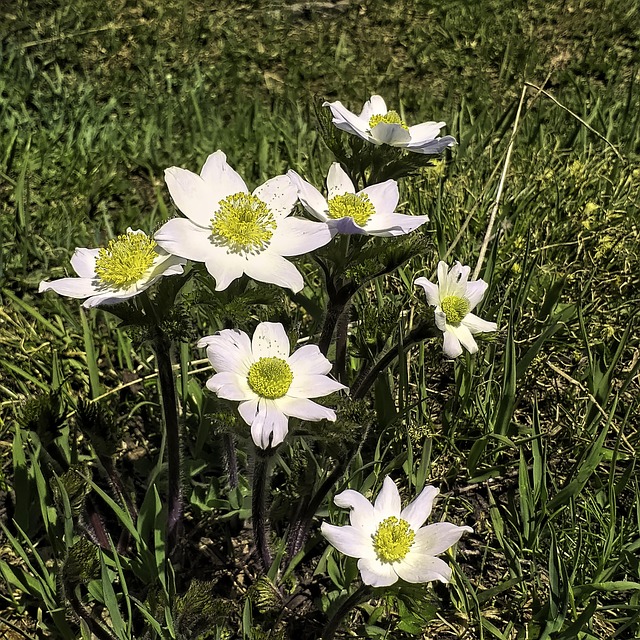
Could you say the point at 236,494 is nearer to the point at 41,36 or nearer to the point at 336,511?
the point at 336,511

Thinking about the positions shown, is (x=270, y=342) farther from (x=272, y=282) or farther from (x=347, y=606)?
(x=347, y=606)

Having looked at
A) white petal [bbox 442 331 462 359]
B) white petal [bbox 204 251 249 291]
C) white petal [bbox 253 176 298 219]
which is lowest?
white petal [bbox 442 331 462 359]

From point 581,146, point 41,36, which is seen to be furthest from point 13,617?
point 41,36

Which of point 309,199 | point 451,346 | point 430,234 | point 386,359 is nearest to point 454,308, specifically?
point 451,346

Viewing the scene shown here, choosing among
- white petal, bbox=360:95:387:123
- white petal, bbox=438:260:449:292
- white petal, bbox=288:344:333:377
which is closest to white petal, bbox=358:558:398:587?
white petal, bbox=288:344:333:377

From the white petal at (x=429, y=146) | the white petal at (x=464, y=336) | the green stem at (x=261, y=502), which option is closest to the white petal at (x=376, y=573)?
the green stem at (x=261, y=502)

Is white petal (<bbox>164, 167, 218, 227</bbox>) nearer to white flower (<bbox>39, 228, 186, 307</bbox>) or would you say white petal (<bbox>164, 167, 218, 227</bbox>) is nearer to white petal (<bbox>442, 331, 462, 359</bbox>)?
white flower (<bbox>39, 228, 186, 307</bbox>)

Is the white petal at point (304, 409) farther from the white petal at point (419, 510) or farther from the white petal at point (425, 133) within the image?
the white petal at point (425, 133)
